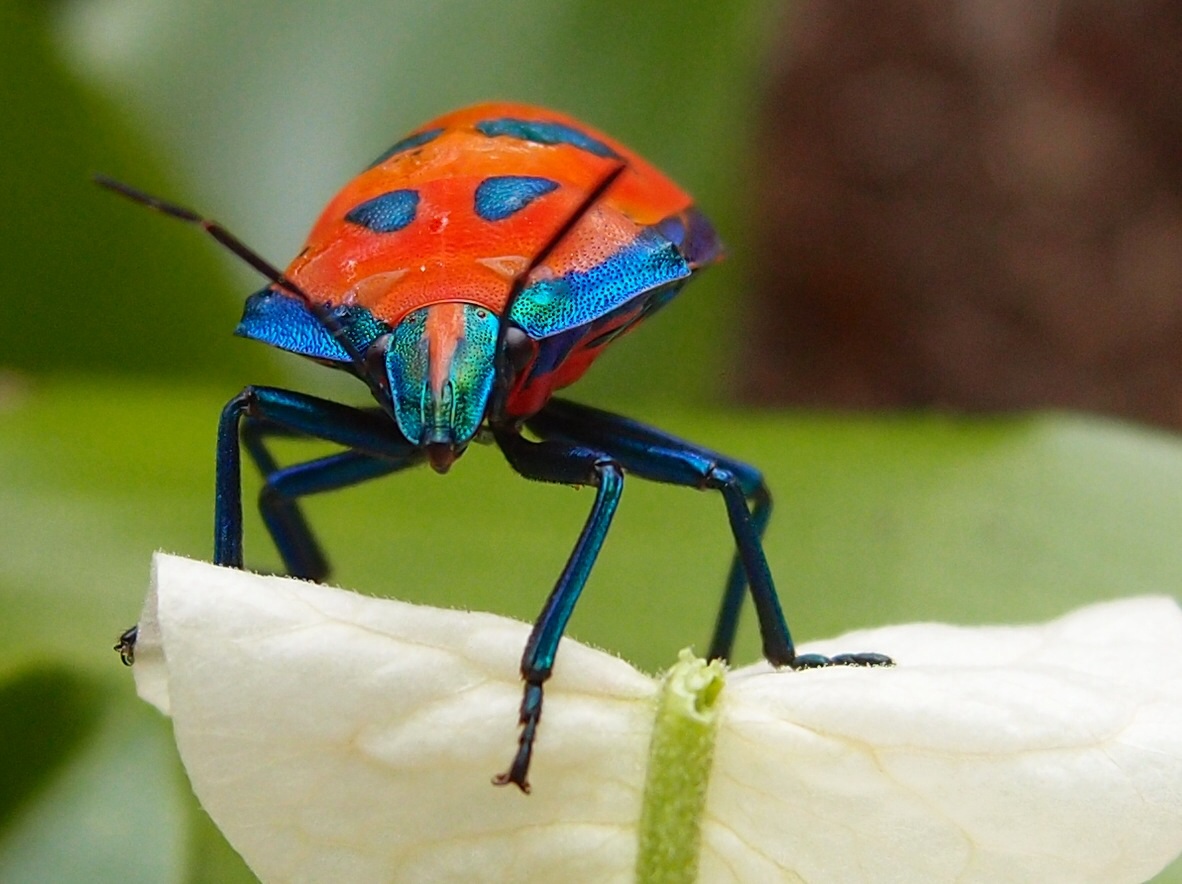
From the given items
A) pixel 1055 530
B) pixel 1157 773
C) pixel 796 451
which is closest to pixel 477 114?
pixel 796 451

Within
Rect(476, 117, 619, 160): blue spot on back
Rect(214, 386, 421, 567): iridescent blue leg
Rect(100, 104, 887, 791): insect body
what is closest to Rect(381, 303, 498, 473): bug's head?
Rect(100, 104, 887, 791): insect body

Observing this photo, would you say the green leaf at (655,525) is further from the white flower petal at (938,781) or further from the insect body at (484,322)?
the white flower petal at (938,781)

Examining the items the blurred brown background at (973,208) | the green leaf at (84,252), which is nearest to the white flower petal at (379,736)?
the green leaf at (84,252)

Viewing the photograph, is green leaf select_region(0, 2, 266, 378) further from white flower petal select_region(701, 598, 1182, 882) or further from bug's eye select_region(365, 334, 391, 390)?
white flower petal select_region(701, 598, 1182, 882)

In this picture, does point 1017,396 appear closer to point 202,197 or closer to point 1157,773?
point 202,197

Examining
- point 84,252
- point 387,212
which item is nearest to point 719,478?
point 387,212

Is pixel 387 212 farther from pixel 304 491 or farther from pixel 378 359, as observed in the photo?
pixel 304 491
